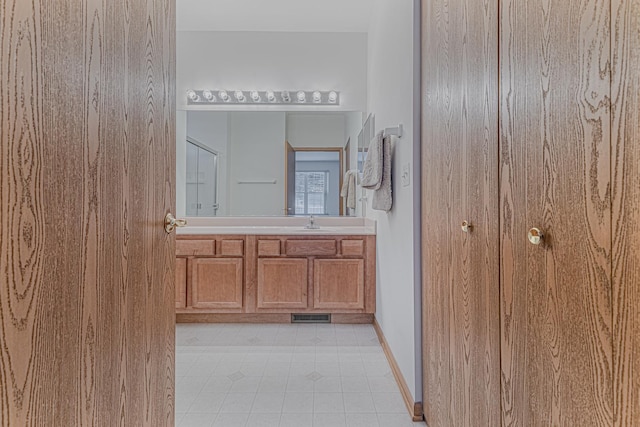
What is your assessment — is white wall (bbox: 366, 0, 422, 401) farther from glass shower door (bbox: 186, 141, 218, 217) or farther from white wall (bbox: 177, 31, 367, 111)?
glass shower door (bbox: 186, 141, 218, 217)

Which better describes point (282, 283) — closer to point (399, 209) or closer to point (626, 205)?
point (399, 209)

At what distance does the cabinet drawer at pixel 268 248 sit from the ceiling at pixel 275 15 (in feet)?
6.29

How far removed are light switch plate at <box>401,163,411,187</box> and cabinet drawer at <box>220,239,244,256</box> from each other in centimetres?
156

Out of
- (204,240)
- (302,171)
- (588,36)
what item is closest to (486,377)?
(588,36)

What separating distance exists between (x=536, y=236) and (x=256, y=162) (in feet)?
9.63

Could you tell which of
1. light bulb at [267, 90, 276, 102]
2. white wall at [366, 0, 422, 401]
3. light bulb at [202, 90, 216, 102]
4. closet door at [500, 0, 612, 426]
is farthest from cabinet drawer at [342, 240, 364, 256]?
closet door at [500, 0, 612, 426]

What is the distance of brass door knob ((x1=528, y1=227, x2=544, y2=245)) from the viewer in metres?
0.74

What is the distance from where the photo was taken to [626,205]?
0.55 metres

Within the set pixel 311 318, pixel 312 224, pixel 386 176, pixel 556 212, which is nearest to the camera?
pixel 556 212

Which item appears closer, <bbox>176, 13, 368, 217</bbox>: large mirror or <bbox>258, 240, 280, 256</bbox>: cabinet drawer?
<bbox>258, 240, 280, 256</bbox>: cabinet drawer

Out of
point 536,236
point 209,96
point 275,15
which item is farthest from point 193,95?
point 536,236

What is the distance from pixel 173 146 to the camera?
4.16 ft

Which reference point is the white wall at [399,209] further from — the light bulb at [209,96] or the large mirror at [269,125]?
the light bulb at [209,96]

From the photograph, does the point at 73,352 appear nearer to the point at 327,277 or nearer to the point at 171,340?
A: the point at 171,340
